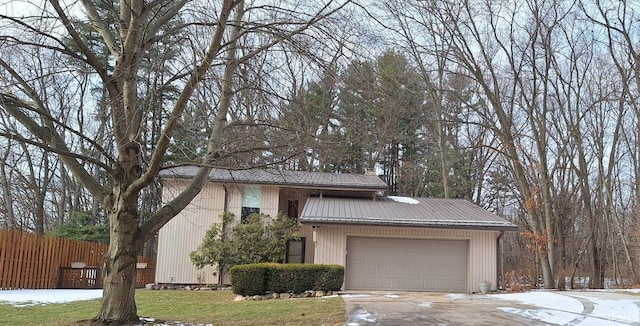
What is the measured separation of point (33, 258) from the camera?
1655 cm

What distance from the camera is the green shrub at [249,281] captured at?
14758 mm

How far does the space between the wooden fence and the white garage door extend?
1006cm

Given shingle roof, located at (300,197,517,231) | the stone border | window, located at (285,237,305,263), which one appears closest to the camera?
the stone border

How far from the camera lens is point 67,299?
13.5m

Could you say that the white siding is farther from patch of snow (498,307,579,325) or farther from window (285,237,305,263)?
patch of snow (498,307,579,325)

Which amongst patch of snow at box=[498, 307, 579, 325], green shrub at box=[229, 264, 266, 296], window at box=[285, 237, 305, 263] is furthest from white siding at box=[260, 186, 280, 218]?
patch of snow at box=[498, 307, 579, 325]

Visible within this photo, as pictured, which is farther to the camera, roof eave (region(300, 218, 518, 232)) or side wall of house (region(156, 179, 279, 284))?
side wall of house (region(156, 179, 279, 284))

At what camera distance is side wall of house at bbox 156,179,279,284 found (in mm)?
19156

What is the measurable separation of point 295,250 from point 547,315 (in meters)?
11.3

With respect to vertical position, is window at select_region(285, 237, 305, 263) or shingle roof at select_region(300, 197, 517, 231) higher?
shingle roof at select_region(300, 197, 517, 231)

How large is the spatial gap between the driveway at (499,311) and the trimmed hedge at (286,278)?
104 inches

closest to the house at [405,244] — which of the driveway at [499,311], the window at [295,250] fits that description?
the window at [295,250]

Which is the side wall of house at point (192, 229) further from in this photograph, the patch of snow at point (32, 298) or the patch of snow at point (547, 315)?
the patch of snow at point (547, 315)

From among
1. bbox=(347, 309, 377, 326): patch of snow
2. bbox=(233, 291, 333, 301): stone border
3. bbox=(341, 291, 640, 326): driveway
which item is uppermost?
bbox=(341, 291, 640, 326): driveway
